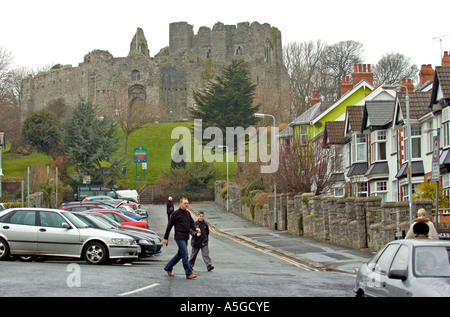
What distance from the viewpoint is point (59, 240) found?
59.0 ft

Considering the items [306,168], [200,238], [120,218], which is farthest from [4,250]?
[306,168]

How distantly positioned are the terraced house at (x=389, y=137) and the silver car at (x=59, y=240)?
11758 millimetres

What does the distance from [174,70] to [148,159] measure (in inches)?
1238

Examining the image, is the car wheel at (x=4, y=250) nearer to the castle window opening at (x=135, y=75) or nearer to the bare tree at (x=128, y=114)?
the bare tree at (x=128, y=114)

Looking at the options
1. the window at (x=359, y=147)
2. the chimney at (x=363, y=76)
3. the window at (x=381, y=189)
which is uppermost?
the chimney at (x=363, y=76)

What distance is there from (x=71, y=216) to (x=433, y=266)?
11.8 meters

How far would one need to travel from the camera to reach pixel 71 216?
19.0 metres

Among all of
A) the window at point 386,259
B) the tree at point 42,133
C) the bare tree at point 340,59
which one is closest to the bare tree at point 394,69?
the bare tree at point 340,59

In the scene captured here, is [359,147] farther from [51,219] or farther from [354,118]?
[51,219]

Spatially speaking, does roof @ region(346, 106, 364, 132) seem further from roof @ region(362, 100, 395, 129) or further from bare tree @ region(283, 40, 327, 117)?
bare tree @ region(283, 40, 327, 117)

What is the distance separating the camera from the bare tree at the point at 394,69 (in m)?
78.6

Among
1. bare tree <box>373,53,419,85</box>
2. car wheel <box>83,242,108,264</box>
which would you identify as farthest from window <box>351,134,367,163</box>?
bare tree <box>373,53,419,85</box>
